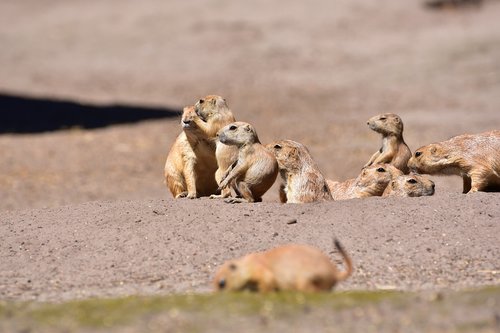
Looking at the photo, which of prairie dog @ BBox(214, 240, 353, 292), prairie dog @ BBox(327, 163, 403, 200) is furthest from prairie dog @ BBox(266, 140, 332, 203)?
prairie dog @ BBox(214, 240, 353, 292)

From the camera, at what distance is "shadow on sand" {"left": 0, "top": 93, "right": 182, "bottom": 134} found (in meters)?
22.2

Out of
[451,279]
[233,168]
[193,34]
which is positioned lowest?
[451,279]

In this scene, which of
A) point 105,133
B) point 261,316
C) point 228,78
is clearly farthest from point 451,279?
point 228,78

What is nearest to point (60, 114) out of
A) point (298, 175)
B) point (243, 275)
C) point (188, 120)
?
point (188, 120)

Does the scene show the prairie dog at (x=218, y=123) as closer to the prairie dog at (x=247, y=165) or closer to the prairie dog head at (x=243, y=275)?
the prairie dog at (x=247, y=165)

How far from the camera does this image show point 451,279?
870 centimetres

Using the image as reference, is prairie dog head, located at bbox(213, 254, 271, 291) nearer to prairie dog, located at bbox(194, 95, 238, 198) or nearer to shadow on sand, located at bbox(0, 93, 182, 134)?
prairie dog, located at bbox(194, 95, 238, 198)

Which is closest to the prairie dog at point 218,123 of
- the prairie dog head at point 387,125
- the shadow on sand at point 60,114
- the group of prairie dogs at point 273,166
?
the group of prairie dogs at point 273,166

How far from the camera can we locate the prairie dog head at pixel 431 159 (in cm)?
1101

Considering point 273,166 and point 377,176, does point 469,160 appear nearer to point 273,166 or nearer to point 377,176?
point 377,176

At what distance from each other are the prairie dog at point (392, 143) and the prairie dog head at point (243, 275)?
16.3 ft

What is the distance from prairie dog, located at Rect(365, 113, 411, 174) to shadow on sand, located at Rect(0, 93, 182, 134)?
10970mm

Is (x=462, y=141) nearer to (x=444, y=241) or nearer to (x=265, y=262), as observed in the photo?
(x=444, y=241)

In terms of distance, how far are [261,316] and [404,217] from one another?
3.63m
